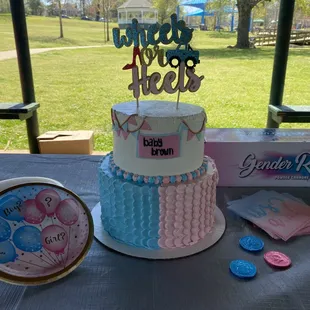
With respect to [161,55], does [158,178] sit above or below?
below

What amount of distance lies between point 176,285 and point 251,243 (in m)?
0.29

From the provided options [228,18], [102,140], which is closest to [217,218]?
[102,140]

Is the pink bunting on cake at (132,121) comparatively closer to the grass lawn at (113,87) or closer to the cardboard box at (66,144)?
the cardboard box at (66,144)

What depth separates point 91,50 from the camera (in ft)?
20.9

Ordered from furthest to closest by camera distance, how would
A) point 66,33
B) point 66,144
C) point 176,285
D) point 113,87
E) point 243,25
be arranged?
point 66,33 → point 243,25 → point 113,87 → point 66,144 → point 176,285

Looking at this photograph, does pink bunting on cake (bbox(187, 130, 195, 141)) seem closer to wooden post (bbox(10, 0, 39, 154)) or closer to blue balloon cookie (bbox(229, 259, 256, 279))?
blue balloon cookie (bbox(229, 259, 256, 279))

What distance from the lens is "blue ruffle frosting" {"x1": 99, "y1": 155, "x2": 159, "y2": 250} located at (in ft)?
3.20

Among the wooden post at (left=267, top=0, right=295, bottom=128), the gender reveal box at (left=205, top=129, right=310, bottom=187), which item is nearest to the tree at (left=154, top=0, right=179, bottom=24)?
the wooden post at (left=267, top=0, right=295, bottom=128)

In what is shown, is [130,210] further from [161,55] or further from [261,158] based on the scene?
[261,158]

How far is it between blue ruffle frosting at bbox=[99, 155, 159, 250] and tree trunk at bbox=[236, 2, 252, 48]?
5.05 m

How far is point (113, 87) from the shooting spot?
4.77 m

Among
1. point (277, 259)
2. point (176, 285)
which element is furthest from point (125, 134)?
point (277, 259)

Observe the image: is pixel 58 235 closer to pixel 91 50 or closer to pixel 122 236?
pixel 122 236

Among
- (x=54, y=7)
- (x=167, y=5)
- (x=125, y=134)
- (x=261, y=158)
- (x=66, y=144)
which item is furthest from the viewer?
(x=54, y=7)
